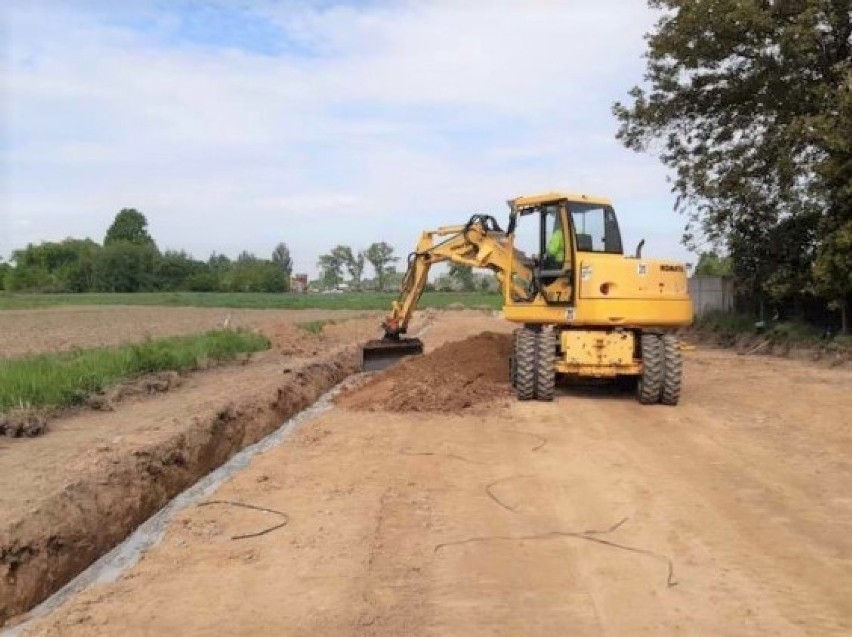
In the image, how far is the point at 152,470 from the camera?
8.59 metres

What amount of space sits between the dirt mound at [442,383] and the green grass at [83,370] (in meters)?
3.71

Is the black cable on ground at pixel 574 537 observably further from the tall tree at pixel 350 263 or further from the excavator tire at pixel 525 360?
the tall tree at pixel 350 263

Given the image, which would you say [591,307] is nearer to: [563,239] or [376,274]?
[563,239]

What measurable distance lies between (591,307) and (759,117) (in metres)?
15.3

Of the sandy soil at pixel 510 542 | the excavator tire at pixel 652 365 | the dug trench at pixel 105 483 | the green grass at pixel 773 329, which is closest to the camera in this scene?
the sandy soil at pixel 510 542

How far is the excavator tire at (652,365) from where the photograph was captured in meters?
13.1

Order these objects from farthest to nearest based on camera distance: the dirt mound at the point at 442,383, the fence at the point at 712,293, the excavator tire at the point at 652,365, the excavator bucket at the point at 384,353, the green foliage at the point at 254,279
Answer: the green foliage at the point at 254,279 → the fence at the point at 712,293 → the excavator bucket at the point at 384,353 → the excavator tire at the point at 652,365 → the dirt mound at the point at 442,383

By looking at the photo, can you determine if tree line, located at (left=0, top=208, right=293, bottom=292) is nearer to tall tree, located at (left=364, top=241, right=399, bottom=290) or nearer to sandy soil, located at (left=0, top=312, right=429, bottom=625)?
tall tree, located at (left=364, top=241, right=399, bottom=290)

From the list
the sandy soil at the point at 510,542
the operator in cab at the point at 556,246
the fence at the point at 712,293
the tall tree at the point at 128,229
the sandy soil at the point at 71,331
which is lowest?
the sandy soil at the point at 510,542

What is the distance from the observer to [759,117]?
25.2 meters

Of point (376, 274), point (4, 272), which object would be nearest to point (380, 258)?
point (376, 274)

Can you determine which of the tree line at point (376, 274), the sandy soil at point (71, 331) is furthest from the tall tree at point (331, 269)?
the sandy soil at point (71, 331)

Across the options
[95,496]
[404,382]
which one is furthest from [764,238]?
[95,496]

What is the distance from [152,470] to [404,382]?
230 inches
